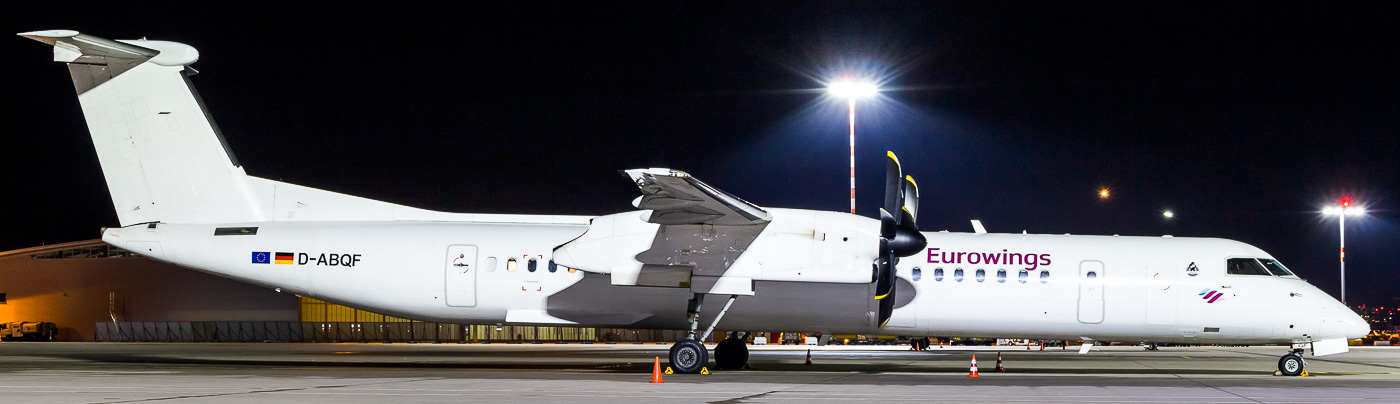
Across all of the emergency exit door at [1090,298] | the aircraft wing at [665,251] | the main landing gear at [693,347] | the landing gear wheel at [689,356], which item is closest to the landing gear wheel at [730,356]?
the main landing gear at [693,347]

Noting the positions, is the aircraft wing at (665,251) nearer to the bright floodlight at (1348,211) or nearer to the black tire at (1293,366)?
the black tire at (1293,366)

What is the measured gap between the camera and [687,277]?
17.9m

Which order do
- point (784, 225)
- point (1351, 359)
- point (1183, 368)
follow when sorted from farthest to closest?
point (1351, 359), point (1183, 368), point (784, 225)

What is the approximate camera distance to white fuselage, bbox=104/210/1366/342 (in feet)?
61.3

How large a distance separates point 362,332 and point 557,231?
97.4ft

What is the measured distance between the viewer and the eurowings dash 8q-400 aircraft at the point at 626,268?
18.2 m

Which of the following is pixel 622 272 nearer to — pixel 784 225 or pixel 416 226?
pixel 784 225

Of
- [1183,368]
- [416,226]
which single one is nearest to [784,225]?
[416,226]

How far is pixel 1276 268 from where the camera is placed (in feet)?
62.7

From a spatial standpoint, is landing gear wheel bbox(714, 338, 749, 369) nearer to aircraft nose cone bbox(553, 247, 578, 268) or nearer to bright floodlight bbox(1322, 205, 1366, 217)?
aircraft nose cone bbox(553, 247, 578, 268)

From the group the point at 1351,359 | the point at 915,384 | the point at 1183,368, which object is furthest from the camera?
the point at 1351,359

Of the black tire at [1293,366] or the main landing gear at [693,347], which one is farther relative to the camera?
the black tire at [1293,366]

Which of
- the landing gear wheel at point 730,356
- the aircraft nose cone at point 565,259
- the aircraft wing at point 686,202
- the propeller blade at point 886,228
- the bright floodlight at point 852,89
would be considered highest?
the bright floodlight at point 852,89

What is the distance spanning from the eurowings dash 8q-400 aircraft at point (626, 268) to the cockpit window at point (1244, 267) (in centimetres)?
2
